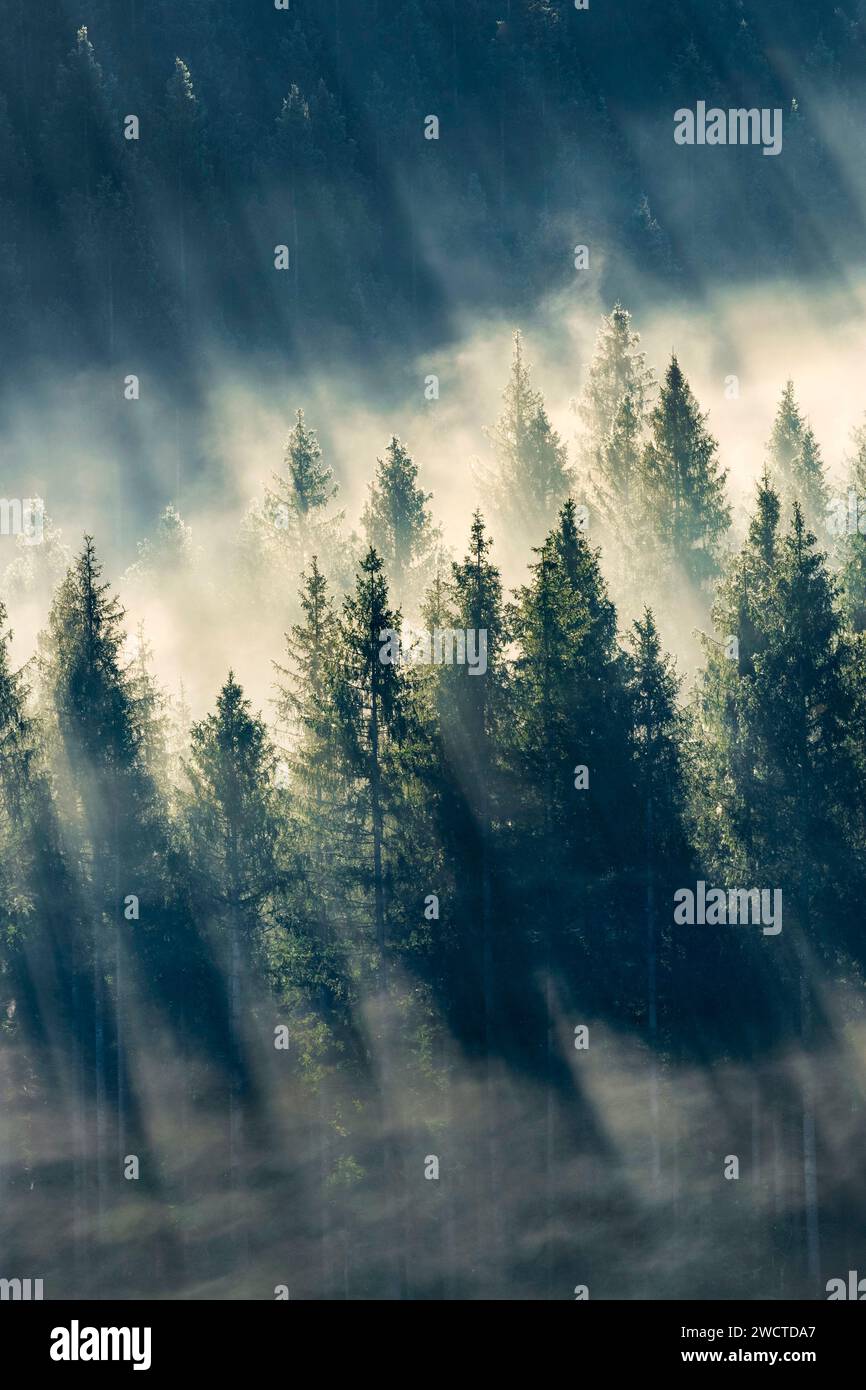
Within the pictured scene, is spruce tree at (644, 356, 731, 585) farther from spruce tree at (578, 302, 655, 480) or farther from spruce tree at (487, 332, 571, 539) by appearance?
spruce tree at (578, 302, 655, 480)

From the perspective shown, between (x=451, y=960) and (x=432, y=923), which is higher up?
(x=432, y=923)

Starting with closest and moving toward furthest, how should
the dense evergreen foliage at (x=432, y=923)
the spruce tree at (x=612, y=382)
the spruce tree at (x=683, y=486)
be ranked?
the dense evergreen foliage at (x=432, y=923) < the spruce tree at (x=683, y=486) < the spruce tree at (x=612, y=382)

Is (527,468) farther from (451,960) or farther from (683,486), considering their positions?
(451,960)

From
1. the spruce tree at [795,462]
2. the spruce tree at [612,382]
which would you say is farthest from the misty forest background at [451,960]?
the spruce tree at [612,382]

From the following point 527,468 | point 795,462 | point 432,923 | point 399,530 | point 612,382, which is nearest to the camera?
point 432,923

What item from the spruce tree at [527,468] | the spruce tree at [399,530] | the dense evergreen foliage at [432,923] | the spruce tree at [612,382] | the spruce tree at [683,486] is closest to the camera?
the dense evergreen foliage at [432,923]

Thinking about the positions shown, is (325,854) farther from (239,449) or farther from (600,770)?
(239,449)

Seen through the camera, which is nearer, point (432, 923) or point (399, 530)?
point (432, 923)

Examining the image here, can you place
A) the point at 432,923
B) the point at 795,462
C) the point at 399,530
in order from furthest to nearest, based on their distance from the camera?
the point at 399,530 → the point at 795,462 → the point at 432,923

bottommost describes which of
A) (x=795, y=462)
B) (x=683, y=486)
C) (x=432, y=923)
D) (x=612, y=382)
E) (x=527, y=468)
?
(x=432, y=923)

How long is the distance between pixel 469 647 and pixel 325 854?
18.1ft

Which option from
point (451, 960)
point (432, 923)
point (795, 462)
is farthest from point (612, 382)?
point (451, 960)

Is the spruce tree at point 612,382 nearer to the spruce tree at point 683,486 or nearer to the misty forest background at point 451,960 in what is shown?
the spruce tree at point 683,486

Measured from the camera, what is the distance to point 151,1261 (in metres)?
31.9
